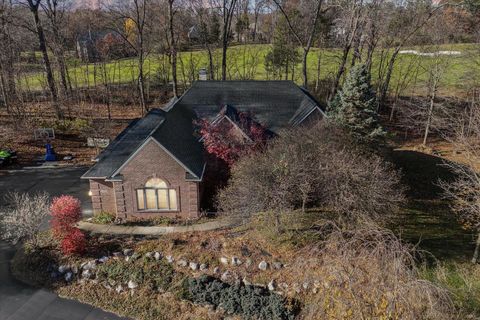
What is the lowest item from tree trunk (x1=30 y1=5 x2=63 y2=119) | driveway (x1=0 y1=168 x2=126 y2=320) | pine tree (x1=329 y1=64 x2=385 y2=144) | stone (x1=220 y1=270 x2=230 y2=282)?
driveway (x1=0 y1=168 x2=126 y2=320)

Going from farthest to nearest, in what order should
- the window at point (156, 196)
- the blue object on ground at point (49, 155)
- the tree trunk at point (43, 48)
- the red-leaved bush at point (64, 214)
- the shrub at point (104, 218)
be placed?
the tree trunk at point (43, 48) → the blue object on ground at point (49, 155) → the shrub at point (104, 218) → the window at point (156, 196) → the red-leaved bush at point (64, 214)

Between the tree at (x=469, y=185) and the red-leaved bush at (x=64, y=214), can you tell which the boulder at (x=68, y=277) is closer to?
the red-leaved bush at (x=64, y=214)

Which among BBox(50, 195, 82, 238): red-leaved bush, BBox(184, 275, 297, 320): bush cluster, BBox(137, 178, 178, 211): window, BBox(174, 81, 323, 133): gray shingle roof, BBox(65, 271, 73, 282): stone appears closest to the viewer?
BBox(184, 275, 297, 320): bush cluster

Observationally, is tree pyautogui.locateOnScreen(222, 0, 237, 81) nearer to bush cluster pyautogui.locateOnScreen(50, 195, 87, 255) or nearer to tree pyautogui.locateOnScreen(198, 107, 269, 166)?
tree pyautogui.locateOnScreen(198, 107, 269, 166)

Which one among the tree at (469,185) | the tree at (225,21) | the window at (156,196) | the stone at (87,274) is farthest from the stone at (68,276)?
the tree at (225,21)

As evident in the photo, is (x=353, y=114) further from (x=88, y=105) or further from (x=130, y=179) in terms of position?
(x=88, y=105)

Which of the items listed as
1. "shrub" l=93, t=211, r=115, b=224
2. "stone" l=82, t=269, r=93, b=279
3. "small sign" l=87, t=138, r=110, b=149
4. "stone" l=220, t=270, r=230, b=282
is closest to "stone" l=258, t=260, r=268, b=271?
"stone" l=220, t=270, r=230, b=282
